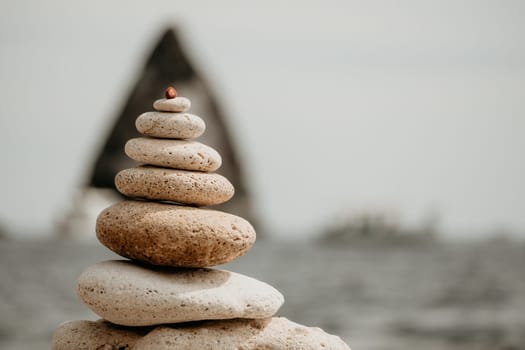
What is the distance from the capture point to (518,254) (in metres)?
22.2

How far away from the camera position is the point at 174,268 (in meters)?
4.69

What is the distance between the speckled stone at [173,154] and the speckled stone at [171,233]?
271mm

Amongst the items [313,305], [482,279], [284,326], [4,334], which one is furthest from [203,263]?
[482,279]

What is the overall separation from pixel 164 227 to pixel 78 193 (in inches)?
960

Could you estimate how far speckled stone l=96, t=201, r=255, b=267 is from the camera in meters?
4.38

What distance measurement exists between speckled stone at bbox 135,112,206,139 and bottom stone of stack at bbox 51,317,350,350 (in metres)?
1.23

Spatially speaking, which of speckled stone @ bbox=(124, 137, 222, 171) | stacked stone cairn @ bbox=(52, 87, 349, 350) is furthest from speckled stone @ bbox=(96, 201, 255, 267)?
speckled stone @ bbox=(124, 137, 222, 171)

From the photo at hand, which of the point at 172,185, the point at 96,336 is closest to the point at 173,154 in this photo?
the point at 172,185

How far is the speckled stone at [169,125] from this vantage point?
4578 mm

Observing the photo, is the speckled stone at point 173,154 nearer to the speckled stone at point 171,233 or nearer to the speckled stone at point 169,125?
the speckled stone at point 169,125

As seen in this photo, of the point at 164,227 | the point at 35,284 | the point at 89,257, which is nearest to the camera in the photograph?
the point at 164,227

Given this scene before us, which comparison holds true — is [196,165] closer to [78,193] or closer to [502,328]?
[502,328]

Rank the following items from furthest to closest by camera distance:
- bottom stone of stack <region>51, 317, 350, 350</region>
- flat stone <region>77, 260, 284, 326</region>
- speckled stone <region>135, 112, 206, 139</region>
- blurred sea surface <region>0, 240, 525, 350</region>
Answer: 1. blurred sea surface <region>0, 240, 525, 350</region>
2. speckled stone <region>135, 112, 206, 139</region>
3. bottom stone of stack <region>51, 317, 350, 350</region>
4. flat stone <region>77, 260, 284, 326</region>

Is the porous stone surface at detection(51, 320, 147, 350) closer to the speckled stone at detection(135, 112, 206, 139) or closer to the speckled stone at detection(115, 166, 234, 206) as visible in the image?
the speckled stone at detection(115, 166, 234, 206)
